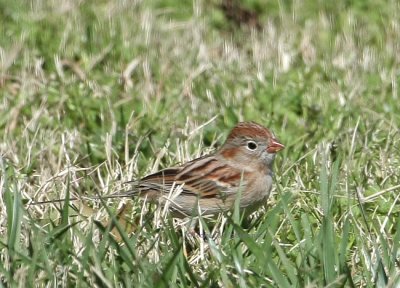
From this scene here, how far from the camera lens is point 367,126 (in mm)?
6867

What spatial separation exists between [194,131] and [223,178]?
2.15 feet

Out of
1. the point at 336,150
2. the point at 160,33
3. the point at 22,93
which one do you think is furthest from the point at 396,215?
the point at 160,33

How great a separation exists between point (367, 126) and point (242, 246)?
206 centimetres

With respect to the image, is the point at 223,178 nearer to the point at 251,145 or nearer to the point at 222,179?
the point at 222,179

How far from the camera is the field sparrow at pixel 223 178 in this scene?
19.0ft

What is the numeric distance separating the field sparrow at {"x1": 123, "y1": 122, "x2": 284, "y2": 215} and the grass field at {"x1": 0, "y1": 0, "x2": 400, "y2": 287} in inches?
4.6

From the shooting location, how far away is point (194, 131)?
6.66 m

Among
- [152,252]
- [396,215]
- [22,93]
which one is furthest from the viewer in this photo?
[22,93]

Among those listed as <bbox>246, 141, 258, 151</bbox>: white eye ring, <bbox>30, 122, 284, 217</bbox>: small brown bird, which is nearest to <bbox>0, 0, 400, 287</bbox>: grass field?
<bbox>30, 122, 284, 217</bbox>: small brown bird

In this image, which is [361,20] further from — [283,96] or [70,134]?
[70,134]

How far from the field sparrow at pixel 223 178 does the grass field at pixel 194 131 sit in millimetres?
116

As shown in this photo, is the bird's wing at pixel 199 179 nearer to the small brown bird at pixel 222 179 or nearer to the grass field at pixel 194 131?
the small brown bird at pixel 222 179

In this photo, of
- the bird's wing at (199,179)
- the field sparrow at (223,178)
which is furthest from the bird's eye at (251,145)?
the bird's wing at (199,179)

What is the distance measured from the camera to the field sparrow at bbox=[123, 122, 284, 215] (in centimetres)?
580
